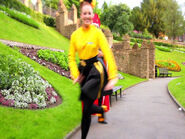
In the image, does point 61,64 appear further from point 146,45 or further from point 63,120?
point 146,45

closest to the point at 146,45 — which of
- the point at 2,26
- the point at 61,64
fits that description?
the point at 61,64

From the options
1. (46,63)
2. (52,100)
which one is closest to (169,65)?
(46,63)

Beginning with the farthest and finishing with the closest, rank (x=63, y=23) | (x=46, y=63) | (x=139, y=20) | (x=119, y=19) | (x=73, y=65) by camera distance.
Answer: (x=139, y=20) < (x=119, y=19) < (x=63, y=23) < (x=46, y=63) < (x=73, y=65)

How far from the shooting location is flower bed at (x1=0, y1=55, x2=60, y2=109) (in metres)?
5.71

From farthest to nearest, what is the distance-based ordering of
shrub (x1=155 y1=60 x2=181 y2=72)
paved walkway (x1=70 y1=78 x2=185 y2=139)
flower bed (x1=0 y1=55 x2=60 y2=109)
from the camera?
shrub (x1=155 y1=60 x2=181 y2=72) < flower bed (x1=0 y1=55 x2=60 y2=109) < paved walkway (x1=70 y1=78 x2=185 y2=139)

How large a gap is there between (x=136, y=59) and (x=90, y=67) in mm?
18465

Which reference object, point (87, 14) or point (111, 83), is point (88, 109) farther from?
point (87, 14)

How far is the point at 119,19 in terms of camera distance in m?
48.2

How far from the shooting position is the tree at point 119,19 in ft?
156

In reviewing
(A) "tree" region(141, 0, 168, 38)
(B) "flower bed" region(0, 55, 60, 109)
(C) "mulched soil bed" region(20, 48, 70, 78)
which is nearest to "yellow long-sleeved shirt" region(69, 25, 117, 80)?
(B) "flower bed" region(0, 55, 60, 109)

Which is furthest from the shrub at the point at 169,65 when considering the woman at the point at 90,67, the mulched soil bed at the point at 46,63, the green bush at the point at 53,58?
the woman at the point at 90,67

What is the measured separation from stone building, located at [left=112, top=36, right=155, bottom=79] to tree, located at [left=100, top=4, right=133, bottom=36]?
2651 centimetres

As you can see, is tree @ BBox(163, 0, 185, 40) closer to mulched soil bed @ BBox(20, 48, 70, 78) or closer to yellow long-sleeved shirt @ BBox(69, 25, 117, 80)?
mulched soil bed @ BBox(20, 48, 70, 78)

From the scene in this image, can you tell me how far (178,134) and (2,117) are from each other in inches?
168
